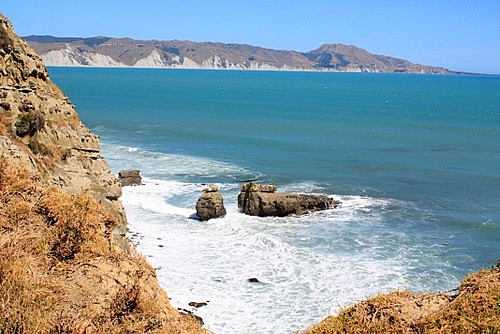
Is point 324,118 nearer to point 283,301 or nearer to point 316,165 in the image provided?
point 316,165

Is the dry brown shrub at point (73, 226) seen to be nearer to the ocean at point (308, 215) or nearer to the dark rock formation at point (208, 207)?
the ocean at point (308, 215)

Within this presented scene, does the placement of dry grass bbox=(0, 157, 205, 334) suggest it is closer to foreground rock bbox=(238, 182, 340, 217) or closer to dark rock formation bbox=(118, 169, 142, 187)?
foreground rock bbox=(238, 182, 340, 217)

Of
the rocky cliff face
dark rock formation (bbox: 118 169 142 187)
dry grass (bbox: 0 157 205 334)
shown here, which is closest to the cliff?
dry grass (bbox: 0 157 205 334)

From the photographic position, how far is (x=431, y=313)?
332 inches

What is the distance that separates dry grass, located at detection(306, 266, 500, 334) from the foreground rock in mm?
21011

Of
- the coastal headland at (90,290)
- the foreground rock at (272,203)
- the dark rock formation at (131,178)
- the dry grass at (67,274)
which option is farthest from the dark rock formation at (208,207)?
the dry grass at (67,274)

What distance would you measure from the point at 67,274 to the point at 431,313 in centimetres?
596

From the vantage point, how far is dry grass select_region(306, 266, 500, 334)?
25.6 feet

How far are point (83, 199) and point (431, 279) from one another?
49.9ft

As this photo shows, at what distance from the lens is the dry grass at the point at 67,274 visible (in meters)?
8.13

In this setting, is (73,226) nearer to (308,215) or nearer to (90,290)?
(90,290)

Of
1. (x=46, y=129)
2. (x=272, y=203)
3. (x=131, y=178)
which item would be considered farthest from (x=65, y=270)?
(x=131, y=178)

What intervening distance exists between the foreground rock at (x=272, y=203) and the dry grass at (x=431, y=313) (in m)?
21.0

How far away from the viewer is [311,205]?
3120cm
